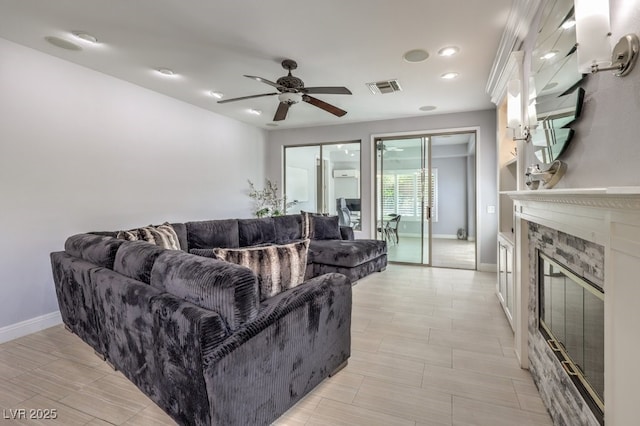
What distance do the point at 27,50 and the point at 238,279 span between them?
3.45 meters

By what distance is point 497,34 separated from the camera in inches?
108

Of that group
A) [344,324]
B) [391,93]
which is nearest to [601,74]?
[344,324]

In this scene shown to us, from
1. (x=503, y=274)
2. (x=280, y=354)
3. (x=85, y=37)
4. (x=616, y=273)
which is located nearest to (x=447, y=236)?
(x=503, y=274)

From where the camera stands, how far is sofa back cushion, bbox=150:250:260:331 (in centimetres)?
144

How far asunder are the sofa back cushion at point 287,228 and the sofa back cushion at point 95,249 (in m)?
2.83

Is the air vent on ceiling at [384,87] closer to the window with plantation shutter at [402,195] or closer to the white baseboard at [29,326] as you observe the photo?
the window with plantation shutter at [402,195]

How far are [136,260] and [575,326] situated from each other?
8.14ft

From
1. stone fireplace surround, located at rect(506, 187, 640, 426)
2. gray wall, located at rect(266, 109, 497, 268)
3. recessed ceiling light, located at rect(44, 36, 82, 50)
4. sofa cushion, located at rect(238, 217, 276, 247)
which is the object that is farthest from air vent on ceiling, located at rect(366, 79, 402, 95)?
recessed ceiling light, located at rect(44, 36, 82, 50)

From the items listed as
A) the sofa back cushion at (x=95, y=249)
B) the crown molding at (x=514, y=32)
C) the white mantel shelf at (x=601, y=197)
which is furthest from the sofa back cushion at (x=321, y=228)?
the white mantel shelf at (x=601, y=197)

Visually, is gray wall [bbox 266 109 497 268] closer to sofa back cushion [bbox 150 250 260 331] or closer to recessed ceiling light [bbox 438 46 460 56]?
recessed ceiling light [bbox 438 46 460 56]

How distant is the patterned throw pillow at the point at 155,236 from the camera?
301 cm

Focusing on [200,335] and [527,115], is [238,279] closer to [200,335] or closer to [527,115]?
[200,335]

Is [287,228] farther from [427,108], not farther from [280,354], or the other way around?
[280,354]

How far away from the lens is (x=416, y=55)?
10.4ft
